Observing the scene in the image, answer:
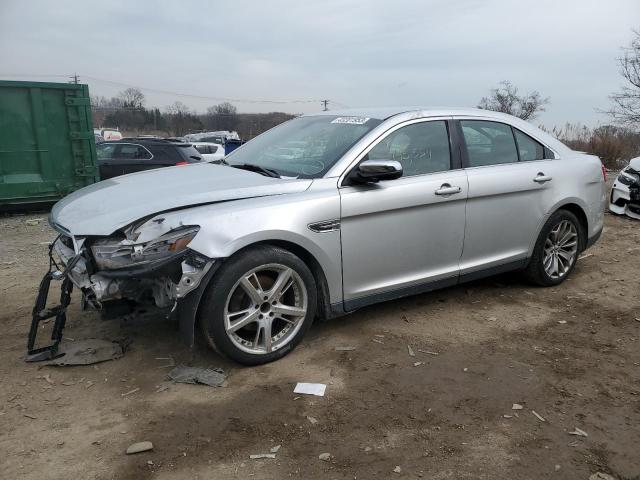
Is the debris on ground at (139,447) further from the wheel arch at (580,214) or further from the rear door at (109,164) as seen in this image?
the rear door at (109,164)

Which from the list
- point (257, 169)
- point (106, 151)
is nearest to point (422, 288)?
point (257, 169)

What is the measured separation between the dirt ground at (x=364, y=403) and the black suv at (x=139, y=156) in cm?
680

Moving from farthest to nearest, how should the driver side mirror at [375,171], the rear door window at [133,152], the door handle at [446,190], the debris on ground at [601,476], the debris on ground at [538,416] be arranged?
the rear door window at [133,152] < the door handle at [446,190] < the driver side mirror at [375,171] < the debris on ground at [538,416] < the debris on ground at [601,476]

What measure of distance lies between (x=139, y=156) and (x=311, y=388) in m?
9.10

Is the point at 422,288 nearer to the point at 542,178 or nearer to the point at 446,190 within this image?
the point at 446,190

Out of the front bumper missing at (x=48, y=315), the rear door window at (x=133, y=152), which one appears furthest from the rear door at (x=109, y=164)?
the front bumper missing at (x=48, y=315)

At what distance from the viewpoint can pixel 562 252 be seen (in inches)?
208

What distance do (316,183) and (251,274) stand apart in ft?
2.60

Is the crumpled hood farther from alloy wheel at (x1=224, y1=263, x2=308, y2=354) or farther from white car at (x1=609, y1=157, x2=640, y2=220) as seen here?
white car at (x1=609, y1=157, x2=640, y2=220)

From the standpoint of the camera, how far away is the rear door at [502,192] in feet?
14.6

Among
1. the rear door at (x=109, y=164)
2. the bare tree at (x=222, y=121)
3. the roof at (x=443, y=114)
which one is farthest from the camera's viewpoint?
the bare tree at (x=222, y=121)

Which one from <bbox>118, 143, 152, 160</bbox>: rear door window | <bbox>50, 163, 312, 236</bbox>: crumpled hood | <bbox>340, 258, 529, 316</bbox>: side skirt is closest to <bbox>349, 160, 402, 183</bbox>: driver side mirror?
<bbox>50, 163, 312, 236</bbox>: crumpled hood

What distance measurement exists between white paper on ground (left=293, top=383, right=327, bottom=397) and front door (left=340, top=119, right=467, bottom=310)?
0.73 meters

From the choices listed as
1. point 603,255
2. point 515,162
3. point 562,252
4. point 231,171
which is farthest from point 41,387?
point 603,255
